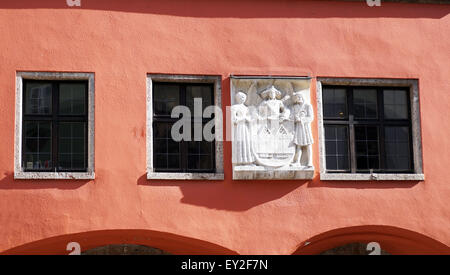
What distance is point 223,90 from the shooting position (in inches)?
473

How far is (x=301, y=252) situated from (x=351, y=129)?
1896 millimetres

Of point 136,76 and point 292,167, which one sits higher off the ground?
point 136,76

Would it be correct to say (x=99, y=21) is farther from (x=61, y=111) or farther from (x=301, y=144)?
(x=301, y=144)

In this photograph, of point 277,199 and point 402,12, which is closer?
point 277,199

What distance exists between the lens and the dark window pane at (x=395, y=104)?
1245cm

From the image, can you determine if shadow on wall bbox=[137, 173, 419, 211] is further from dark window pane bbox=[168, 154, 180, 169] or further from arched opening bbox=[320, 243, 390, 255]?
arched opening bbox=[320, 243, 390, 255]

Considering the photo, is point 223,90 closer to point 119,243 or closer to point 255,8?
point 255,8

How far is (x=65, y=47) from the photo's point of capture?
38.7ft

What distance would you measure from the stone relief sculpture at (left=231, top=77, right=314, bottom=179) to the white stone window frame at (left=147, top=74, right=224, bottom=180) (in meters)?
0.21

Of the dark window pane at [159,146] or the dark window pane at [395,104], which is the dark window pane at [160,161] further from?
the dark window pane at [395,104]

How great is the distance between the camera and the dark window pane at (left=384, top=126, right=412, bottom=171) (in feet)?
40.4

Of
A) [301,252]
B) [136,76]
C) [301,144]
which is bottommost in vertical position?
[301,252]

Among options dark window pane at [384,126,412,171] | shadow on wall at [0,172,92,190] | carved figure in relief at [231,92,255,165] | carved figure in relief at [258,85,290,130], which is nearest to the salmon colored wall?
shadow on wall at [0,172,92,190]

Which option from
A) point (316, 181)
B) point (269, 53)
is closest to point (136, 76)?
point (269, 53)
